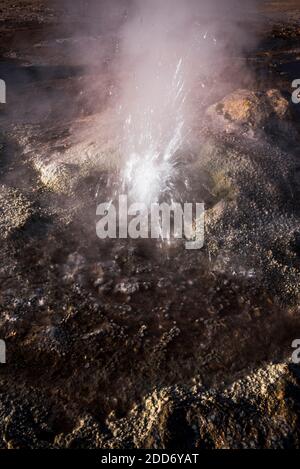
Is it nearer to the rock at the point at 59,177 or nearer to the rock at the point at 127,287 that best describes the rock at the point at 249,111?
the rock at the point at 59,177

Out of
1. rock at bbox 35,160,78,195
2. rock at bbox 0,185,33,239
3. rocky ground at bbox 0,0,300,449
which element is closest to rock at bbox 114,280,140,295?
rocky ground at bbox 0,0,300,449

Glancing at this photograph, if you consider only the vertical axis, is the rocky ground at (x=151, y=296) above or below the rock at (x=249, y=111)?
below

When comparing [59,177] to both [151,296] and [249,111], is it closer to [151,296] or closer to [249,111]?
[151,296]

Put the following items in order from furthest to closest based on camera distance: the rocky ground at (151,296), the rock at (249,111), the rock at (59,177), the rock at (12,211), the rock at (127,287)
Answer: the rock at (249,111) < the rock at (59,177) < the rock at (12,211) < the rock at (127,287) < the rocky ground at (151,296)

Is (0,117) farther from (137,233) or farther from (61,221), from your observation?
(137,233)

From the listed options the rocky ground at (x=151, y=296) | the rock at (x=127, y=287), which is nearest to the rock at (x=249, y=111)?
the rocky ground at (x=151, y=296)
